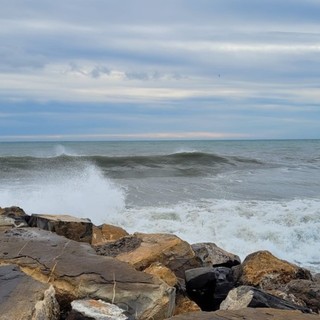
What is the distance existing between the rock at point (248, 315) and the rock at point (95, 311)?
17.7 inches

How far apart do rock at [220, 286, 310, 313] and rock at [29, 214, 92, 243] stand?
2589 mm

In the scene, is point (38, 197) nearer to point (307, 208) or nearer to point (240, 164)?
point (307, 208)

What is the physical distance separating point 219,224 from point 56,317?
23.4 feet

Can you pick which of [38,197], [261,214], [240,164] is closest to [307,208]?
[261,214]

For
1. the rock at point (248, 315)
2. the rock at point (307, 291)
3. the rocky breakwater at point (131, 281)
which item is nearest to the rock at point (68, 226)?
the rocky breakwater at point (131, 281)

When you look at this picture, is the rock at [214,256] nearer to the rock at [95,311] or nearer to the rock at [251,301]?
the rock at [251,301]

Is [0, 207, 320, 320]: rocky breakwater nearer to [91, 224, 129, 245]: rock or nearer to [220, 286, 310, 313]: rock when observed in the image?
[220, 286, 310, 313]: rock

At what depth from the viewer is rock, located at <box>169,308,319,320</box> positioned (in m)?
3.51

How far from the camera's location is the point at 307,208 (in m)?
13.0

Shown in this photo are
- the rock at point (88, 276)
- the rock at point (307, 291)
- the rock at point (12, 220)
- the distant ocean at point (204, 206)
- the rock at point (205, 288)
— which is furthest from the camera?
the distant ocean at point (204, 206)

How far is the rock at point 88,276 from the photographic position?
13.3ft

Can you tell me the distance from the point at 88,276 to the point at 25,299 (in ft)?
2.31

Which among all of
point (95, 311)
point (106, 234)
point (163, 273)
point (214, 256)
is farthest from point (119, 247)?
point (95, 311)

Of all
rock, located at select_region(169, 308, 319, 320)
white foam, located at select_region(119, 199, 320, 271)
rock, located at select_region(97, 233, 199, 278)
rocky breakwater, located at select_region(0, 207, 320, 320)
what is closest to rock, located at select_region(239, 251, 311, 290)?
rocky breakwater, located at select_region(0, 207, 320, 320)
